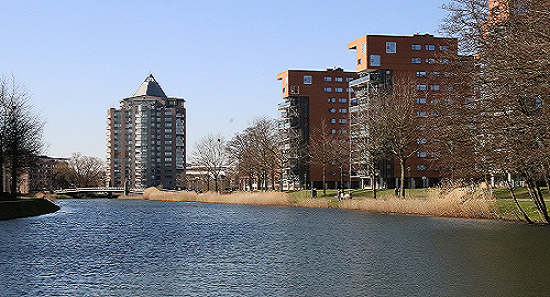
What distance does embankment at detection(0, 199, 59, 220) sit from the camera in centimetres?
5444

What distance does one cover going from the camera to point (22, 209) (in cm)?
5984

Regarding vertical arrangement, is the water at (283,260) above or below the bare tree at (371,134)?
below

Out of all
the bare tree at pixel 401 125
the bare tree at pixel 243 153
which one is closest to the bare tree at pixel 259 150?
the bare tree at pixel 243 153

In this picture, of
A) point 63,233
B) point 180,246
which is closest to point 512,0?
point 180,246

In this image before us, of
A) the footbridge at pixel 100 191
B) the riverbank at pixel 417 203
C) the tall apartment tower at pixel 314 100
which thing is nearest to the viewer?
the riverbank at pixel 417 203

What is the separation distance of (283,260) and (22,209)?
125ft

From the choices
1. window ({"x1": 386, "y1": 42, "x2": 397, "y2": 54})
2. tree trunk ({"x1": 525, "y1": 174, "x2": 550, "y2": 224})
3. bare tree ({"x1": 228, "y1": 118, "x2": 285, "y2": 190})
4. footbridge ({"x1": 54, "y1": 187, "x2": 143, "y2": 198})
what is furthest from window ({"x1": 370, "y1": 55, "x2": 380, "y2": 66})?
footbridge ({"x1": 54, "y1": 187, "x2": 143, "y2": 198})

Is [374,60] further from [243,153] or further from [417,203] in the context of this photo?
[417,203]

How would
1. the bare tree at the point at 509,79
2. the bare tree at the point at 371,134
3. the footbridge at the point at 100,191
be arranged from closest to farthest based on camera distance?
the bare tree at the point at 509,79, the bare tree at the point at 371,134, the footbridge at the point at 100,191

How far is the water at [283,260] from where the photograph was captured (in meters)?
21.8

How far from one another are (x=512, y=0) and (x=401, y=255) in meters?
13.3

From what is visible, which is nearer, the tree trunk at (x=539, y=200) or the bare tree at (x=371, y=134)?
the tree trunk at (x=539, y=200)

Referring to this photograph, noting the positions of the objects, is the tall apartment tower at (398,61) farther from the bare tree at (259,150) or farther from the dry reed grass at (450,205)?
the dry reed grass at (450,205)

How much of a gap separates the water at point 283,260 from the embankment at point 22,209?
27.2 ft
